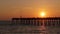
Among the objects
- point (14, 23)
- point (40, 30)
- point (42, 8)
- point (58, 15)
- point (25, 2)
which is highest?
point (25, 2)

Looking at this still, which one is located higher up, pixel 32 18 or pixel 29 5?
pixel 29 5

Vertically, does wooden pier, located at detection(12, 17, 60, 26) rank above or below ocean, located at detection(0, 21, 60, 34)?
above

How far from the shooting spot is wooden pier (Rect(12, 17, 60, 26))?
1.47 meters

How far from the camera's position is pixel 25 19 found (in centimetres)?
148

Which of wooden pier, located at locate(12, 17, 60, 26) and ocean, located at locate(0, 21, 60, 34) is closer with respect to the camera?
wooden pier, located at locate(12, 17, 60, 26)

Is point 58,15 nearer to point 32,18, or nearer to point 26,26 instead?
point 32,18

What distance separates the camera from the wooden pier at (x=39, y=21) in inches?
57.9

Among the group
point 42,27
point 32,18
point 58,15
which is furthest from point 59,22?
point 32,18

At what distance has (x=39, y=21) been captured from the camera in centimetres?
153

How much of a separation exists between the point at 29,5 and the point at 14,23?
40 cm

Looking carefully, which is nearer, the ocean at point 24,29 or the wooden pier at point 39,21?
the wooden pier at point 39,21

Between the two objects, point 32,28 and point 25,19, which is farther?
point 32,28

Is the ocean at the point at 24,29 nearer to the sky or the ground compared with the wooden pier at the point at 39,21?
nearer to the ground

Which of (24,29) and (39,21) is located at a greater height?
(39,21)
